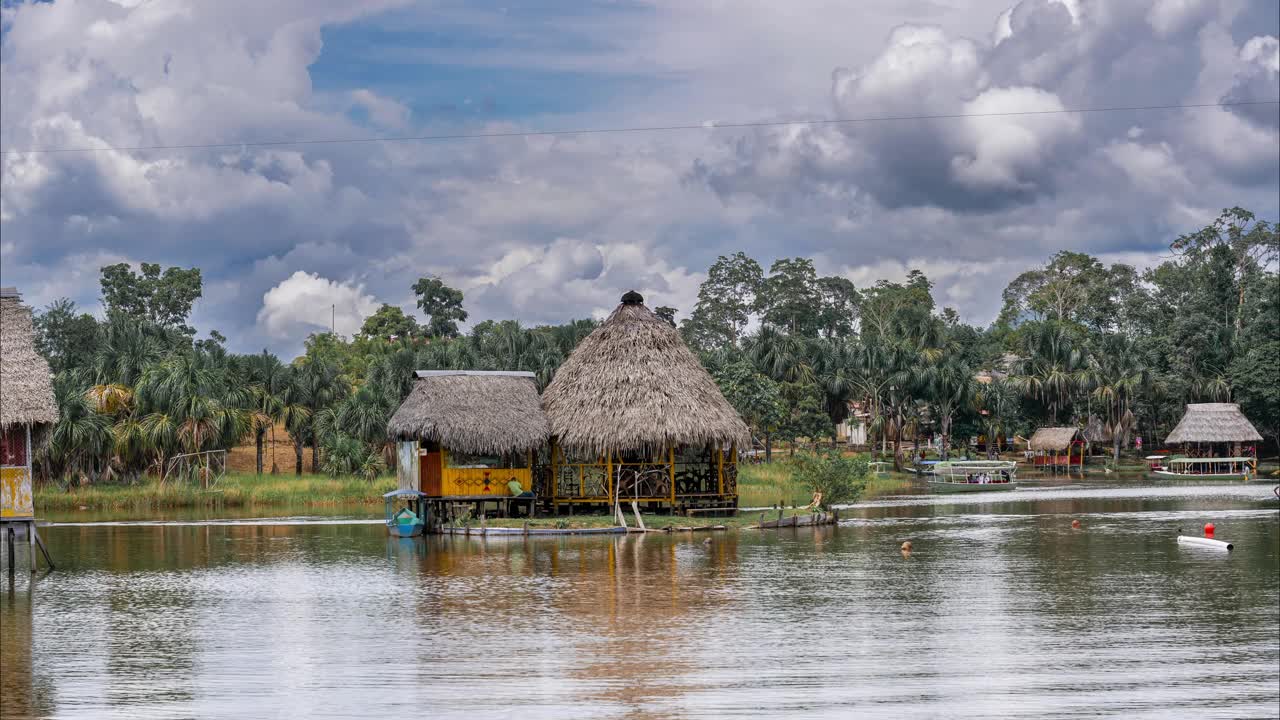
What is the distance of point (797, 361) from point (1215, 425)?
2185 centimetres

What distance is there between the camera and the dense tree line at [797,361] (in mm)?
50656

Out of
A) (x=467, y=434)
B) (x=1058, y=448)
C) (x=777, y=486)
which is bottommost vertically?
(x=777, y=486)

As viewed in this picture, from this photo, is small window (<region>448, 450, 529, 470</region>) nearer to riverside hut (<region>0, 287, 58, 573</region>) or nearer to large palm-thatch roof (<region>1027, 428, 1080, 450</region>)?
riverside hut (<region>0, 287, 58, 573</region>)

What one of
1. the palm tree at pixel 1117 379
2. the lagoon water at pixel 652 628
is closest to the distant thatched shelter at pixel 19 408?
the lagoon water at pixel 652 628

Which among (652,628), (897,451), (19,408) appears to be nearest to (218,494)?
(19,408)

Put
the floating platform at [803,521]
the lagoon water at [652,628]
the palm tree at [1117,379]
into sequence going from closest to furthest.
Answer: the lagoon water at [652,628] < the floating platform at [803,521] < the palm tree at [1117,379]

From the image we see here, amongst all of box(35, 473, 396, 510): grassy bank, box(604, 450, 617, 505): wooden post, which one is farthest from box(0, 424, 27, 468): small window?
box(35, 473, 396, 510): grassy bank

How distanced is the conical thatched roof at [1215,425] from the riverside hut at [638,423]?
141 feet

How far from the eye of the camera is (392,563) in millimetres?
27984

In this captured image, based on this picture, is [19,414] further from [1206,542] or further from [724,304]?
[724,304]

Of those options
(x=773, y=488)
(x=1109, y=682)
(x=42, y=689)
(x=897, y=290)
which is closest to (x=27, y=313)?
(x=42, y=689)

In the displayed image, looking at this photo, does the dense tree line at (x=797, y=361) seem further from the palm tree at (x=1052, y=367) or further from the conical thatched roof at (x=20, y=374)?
the conical thatched roof at (x=20, y=374)

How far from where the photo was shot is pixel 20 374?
25.2m

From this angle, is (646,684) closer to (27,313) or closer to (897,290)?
(27,313)
